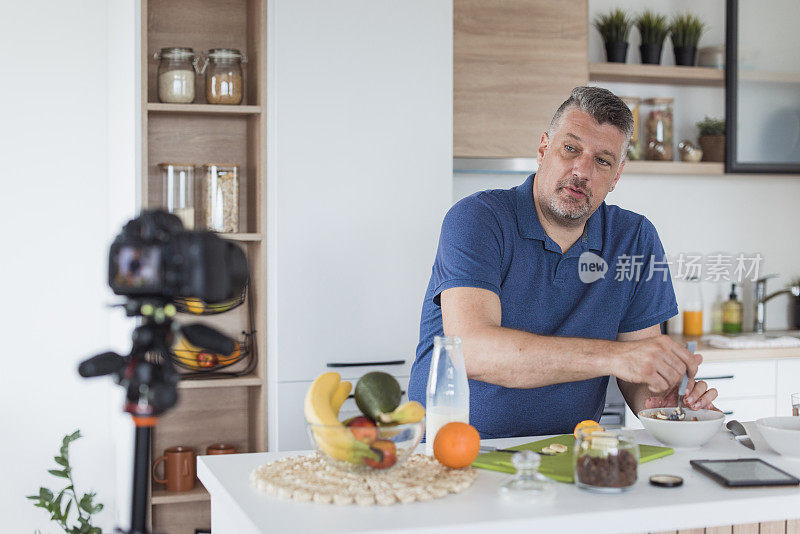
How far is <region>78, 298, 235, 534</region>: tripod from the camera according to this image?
1.07 metres

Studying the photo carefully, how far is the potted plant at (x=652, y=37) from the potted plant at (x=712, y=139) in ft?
1.21

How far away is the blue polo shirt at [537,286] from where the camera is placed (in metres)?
1.98

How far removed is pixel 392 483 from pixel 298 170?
1.66 m

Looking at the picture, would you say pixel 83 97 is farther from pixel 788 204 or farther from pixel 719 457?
pixel 788 204

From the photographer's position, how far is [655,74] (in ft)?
12.0

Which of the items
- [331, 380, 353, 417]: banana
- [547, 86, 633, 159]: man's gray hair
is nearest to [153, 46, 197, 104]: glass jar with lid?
[547, 86, 633, 159]: man's gray hair

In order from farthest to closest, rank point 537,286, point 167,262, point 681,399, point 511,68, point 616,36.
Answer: point 616,36 → point 511,68 → point 537,286 → point 681,399 → point 167,262

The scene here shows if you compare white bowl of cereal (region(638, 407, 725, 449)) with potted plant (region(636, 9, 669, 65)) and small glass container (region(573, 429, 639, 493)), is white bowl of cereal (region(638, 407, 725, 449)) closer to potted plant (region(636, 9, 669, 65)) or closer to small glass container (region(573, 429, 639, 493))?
small glass container (region(573, 429, 639, 493))

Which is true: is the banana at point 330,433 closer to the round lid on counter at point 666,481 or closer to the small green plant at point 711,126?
the round lid on counter at point 666,481

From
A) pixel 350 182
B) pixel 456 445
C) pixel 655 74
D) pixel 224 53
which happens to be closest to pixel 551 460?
pixel 456 445

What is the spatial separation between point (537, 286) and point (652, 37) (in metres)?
2.07

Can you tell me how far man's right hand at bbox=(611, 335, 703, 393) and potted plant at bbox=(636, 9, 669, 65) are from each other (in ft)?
7.68

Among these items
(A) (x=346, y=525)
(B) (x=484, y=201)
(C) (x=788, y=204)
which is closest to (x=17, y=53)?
(B) (x=484, y=201)

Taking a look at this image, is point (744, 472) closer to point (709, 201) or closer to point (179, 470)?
point (179, 470)
